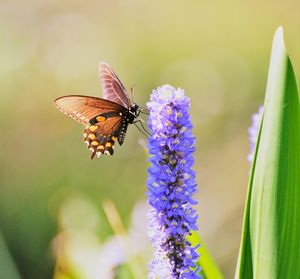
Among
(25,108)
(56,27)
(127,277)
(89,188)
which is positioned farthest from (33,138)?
(127,277)

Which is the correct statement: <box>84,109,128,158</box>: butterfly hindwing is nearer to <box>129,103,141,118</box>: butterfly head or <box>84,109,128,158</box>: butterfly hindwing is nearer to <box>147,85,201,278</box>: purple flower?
<box>129,103,141,118</box>: butterfly head

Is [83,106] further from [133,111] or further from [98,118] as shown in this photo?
[133,111]

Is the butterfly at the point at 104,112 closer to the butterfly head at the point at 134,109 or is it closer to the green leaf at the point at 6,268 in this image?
the butterfly head at the point at 134,109

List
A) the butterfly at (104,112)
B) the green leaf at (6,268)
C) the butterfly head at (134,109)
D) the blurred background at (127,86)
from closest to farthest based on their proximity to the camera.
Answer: the butterfly at (104,112) → the butterfly head at (134,109) → the green leaf at (6,268) → the blurred background at (127,86)

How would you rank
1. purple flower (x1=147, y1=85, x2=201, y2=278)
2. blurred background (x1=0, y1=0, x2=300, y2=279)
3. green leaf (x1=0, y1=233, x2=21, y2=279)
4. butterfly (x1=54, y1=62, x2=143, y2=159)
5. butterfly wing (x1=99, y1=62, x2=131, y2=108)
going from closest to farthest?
purple flower (x1=147, y1=85, x2=201, y2=278) < butterfly wing (x1=99, y1=62, x2=131, y2=108) < butterfly (x1=54, y1=62, x2=143, y2=159) < green leaf (x1=0, y1=233, x2=21, y2=279) < blurred background (x1=0, y1=0, x2=300, y2=279)

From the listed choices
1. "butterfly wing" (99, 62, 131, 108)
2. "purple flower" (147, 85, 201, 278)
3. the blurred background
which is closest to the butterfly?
"butterfly wing" (99, 62, 131, 108)

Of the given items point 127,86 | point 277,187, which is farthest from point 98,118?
point 127,86

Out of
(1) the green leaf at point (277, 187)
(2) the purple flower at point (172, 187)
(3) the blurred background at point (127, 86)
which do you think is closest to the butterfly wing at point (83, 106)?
(2) the purple flower at point (172, 187)
